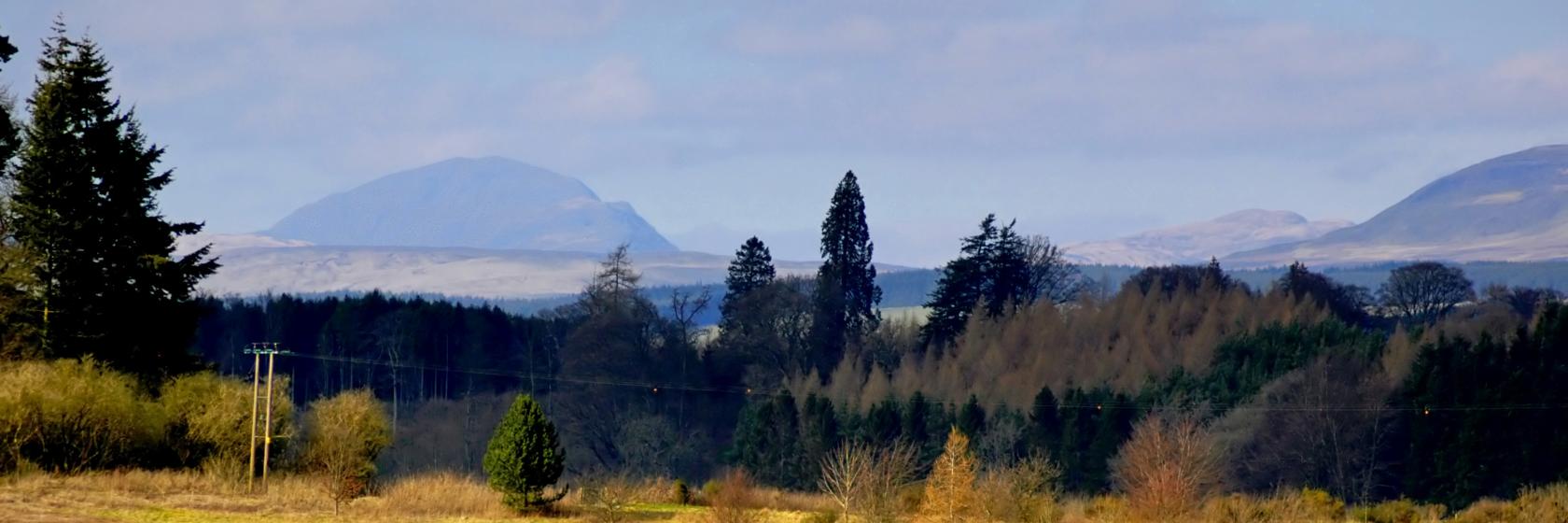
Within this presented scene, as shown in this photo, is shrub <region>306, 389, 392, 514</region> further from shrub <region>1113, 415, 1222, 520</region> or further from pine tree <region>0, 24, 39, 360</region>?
shrub <region>1113, 415, 1222, 520</region>

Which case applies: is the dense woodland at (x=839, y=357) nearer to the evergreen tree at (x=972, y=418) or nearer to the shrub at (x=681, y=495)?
the evergreen tree at (x=972, y=418)

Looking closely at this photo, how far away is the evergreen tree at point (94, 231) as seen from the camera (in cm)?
5806

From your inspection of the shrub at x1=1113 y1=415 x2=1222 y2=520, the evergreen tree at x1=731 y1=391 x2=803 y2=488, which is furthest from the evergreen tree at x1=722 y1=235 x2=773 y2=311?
the shrub at x1=1113 y1=415 x2=1222 y2=520

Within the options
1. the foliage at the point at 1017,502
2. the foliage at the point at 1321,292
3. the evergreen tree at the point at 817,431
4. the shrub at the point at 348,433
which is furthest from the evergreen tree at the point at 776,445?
the foliage at the point at 1017,502

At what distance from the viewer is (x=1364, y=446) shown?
284 feet

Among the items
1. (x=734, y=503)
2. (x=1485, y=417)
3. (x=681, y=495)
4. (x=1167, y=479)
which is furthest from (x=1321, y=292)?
(x=734, y=503)

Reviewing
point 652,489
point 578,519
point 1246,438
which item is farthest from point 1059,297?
point 578,519

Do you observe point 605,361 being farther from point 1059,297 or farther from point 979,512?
point 979,512

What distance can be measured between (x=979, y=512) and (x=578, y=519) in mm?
10481

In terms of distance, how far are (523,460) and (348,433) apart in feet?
32.2

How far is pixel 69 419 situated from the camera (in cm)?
4975

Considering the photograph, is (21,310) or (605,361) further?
(605,361)

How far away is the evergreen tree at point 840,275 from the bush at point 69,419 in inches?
2854

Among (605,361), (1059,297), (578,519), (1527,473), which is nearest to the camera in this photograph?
(578,519)
